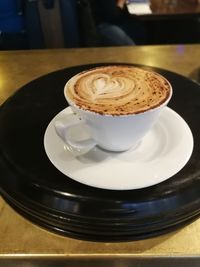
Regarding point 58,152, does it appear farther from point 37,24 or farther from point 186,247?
point 37,24

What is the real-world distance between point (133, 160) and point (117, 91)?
10 cm

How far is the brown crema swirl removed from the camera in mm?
413

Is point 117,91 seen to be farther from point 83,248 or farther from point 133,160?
point 83,248

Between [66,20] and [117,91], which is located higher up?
[117,91]

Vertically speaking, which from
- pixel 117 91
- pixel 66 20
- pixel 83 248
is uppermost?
pixel 117 91

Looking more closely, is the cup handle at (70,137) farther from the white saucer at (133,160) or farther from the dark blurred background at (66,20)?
the dark blurred background at (66,20)

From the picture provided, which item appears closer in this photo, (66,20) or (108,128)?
(108,128)

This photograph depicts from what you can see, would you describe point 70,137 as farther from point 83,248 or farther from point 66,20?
point 66,20

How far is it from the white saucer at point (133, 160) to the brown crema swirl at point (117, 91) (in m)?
0.07

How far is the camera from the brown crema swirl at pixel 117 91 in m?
0.41

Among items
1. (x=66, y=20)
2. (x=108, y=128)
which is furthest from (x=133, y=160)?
(x=66, y=20)

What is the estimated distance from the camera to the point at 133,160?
17.4 inches

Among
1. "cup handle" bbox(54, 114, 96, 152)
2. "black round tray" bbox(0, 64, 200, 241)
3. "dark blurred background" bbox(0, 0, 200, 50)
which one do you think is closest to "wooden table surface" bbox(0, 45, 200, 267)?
"black round tray" bbox(0, 64, 200, 241)

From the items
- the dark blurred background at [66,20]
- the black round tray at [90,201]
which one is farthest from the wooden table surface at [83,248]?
the dark blurred background at [66,20]
